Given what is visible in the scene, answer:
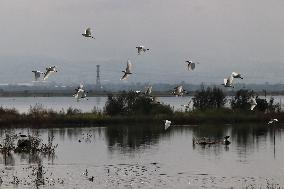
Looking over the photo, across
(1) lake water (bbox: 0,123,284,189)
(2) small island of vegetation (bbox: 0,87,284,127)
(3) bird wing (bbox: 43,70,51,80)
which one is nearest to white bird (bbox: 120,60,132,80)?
(3) bird wing (bbox: 43,70,51,80)

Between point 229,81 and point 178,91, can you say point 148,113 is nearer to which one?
point 178,91

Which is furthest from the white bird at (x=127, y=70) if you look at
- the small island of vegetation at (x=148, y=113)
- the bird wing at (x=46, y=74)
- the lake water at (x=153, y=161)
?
the small island of vegetation at (x=148, y=113)

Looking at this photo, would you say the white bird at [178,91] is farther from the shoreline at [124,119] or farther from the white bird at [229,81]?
the shoreline at [124,119]

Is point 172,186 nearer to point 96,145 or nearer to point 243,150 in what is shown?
point 243,150

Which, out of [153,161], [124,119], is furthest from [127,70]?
[124,119]

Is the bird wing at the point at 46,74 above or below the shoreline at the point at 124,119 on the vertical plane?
above

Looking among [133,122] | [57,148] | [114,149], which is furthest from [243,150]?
[133,122]

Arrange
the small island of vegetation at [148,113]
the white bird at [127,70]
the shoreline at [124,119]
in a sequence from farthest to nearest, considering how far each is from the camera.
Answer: the small island of vegetation at [148,113] < the shoreline at [124,119] < the white bird at [127,70]

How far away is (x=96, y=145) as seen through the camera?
198 ft

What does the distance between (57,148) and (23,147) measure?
726 centimetres

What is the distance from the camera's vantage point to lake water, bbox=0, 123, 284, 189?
37.5 meters

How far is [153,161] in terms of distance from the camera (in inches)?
1866

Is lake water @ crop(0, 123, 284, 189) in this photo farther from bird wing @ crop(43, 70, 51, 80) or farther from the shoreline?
the shoreline

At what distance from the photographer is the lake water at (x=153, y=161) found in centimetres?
3750
